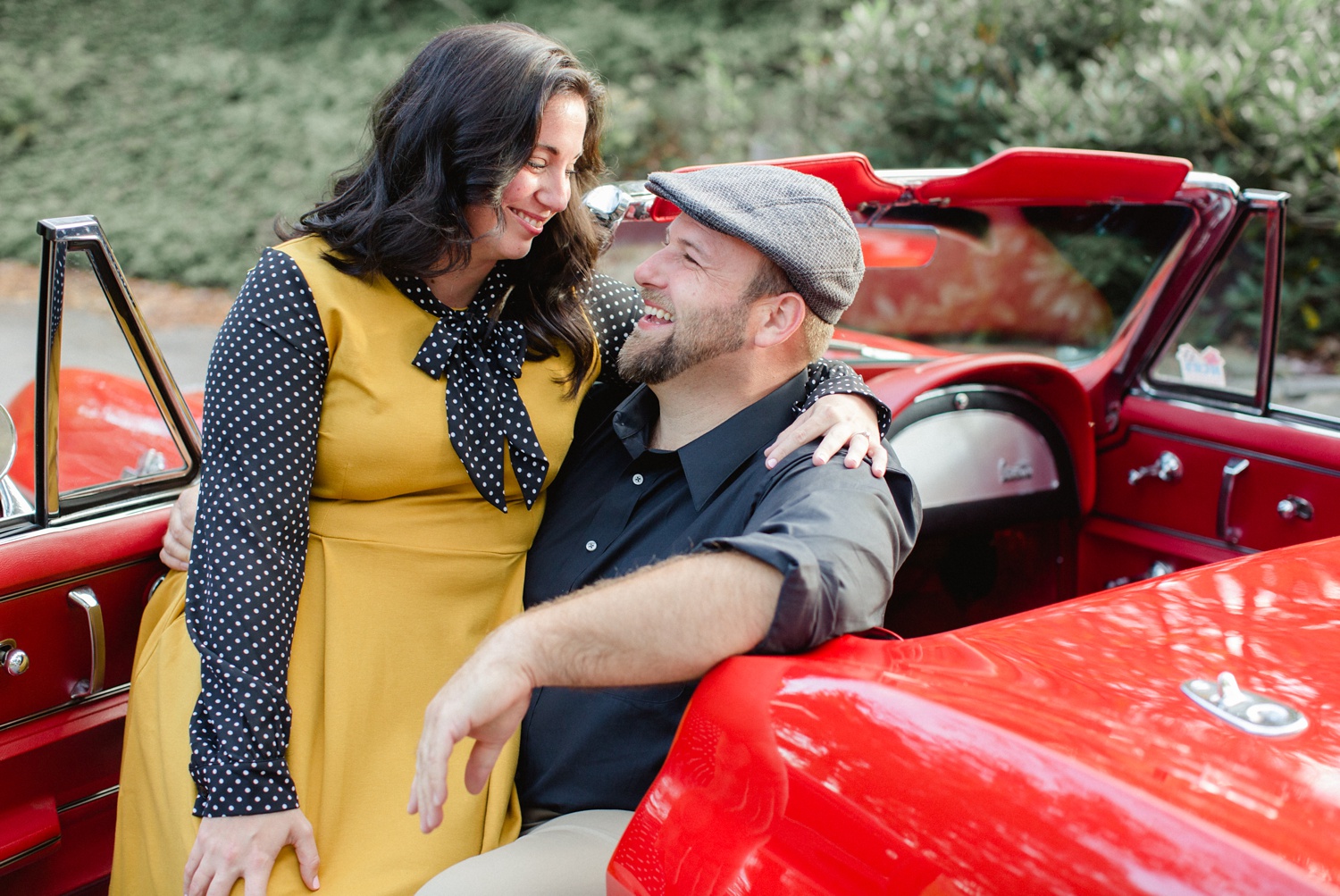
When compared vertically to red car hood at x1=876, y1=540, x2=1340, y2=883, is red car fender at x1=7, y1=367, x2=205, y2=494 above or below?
below

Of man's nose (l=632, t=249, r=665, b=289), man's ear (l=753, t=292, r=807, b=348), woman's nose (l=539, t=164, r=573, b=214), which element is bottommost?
man's ear (l=753, t=292, r=807, b=348)

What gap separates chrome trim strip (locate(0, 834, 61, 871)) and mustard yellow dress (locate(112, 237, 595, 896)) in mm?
190

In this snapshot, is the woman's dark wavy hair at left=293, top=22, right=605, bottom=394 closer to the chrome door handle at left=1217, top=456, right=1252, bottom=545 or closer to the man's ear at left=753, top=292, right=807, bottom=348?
the man's ear at left=753, top=292, right=807, bottom=348

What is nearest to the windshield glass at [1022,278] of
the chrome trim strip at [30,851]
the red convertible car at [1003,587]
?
the red convertible car at [1003,587]

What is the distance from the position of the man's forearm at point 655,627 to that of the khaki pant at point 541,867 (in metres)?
0.39

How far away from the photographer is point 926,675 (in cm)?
123

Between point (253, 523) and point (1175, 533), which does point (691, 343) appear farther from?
point (1175, 533)

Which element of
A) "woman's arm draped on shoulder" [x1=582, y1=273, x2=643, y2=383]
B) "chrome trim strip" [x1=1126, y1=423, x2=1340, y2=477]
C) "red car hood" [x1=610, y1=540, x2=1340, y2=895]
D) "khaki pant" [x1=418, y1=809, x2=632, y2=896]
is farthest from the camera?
"chrome trim strip" [x1=1126, y1=423, x2=1340, y2=477]

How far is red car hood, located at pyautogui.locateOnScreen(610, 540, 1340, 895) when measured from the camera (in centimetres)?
97

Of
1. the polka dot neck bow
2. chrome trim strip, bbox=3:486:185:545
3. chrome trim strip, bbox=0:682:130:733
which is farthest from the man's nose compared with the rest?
chrome trim strip, bbox=0:682:130:733

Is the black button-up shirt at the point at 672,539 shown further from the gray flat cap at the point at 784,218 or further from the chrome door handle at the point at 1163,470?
the chrome door handle at the point at 1163,470

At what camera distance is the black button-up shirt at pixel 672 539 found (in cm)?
139

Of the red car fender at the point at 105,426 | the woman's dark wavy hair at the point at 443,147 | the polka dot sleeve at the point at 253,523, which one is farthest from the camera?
the red car fender at the point at 105,426

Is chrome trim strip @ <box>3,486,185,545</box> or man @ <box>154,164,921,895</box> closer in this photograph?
man @ <box>154,164,921,895</box>
